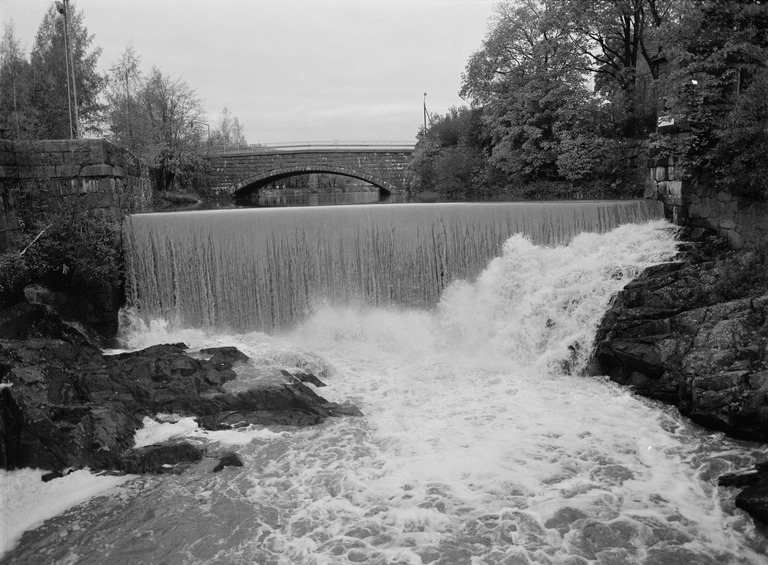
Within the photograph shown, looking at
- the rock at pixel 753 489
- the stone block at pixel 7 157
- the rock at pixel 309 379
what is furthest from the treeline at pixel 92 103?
the rock at pixel 753 489

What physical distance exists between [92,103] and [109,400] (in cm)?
2463

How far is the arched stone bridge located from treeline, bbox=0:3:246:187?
5.64 ft

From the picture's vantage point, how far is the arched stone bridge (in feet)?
116

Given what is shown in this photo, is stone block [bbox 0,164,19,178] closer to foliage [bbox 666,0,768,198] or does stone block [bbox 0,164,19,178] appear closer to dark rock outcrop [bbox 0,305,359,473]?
dark rock outcrop [bbox 0,305,359,473]

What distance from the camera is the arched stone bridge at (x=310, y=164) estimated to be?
3528cm

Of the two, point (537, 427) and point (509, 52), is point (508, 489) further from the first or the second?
point (509, 52)

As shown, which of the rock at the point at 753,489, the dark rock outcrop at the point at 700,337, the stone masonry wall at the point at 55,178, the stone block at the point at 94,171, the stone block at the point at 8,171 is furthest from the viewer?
the stone block at the point at 94,171

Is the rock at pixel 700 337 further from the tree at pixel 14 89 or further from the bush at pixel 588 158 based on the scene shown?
the tree at pixel 14 89

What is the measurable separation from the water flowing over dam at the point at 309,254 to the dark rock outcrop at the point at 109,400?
6.32 ft

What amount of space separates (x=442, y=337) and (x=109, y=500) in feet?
23.8

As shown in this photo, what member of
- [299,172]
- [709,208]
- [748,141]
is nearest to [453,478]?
[748,141]

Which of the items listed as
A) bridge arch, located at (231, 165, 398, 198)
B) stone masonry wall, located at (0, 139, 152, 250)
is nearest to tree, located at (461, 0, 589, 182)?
bridge arch, located at (231, 165, 398, 198)

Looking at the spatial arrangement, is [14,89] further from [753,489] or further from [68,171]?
[753,489]

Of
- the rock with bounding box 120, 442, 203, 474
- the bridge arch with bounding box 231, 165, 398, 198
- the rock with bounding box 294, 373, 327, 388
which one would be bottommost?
the rock with bounding box 120, 442, 203, 474
